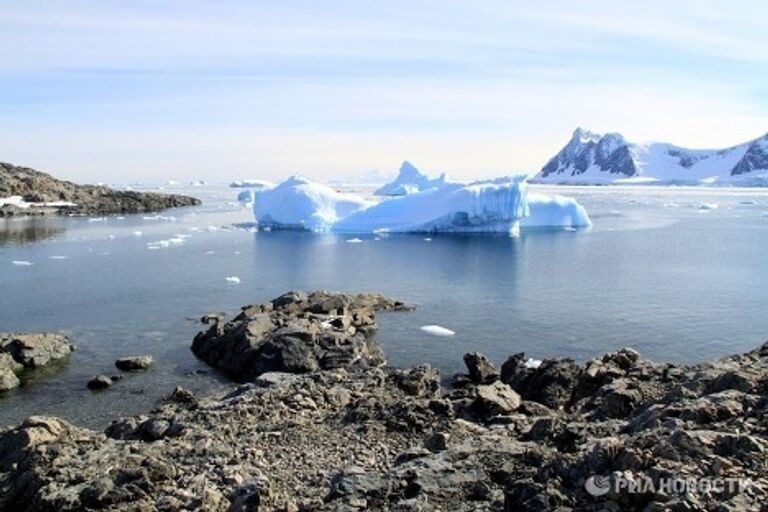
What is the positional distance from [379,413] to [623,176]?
5582 inches

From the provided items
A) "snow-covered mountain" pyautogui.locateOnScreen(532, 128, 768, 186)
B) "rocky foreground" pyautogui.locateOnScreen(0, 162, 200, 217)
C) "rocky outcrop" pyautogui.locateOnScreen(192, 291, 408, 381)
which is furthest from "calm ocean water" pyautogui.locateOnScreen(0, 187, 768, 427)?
"snow-covered mountain" pyautogui.locateOnScreen(532, 128, 768, 186)

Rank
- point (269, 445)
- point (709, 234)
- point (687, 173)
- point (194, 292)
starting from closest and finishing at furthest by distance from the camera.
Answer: point (269, 445) → point (194, 292) → point (709, 234) → point (687, 173)

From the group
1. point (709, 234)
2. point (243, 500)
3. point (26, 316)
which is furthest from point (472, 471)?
point (709, 234)

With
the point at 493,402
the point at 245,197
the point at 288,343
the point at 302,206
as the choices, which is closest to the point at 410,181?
the point at 245,197

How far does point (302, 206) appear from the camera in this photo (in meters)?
49.2

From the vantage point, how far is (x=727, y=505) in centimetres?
625

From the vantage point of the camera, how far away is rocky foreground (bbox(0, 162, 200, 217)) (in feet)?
219

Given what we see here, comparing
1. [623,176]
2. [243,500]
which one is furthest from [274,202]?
[623,176]

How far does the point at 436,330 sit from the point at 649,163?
141 metres

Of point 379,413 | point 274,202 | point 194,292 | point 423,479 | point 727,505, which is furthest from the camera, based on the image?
point 274,202

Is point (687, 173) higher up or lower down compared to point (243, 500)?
higher up

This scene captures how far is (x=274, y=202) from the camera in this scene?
50188 mm

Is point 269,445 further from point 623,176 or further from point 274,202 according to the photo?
point 623,176

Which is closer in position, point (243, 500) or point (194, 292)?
point (243, 500)
